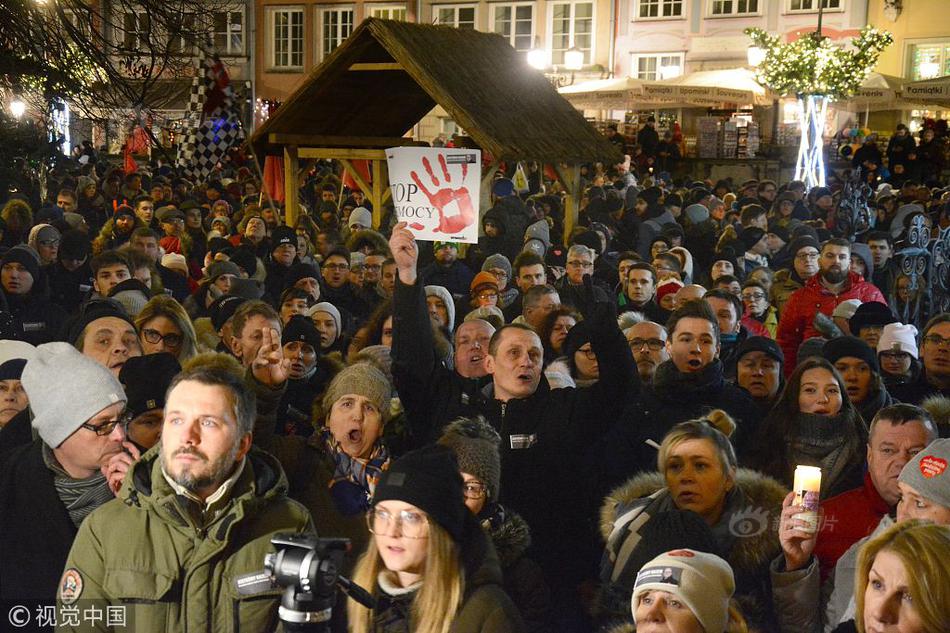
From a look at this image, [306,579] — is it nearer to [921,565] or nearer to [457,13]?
[921,565]

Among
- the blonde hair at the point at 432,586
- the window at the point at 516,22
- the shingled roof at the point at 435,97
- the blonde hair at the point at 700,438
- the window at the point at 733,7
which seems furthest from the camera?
the window at the point at 516,22

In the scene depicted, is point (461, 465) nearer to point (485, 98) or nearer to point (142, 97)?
point (142, 97)

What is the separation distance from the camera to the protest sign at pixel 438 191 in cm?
792

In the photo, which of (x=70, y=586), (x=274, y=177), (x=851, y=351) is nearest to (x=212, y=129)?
(x=274, y=177)

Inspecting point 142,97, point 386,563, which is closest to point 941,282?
point 142,97

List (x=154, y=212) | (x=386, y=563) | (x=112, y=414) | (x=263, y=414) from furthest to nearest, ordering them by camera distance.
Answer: (x=154, y=212) < (x=263, y=414) < (x=112, y=414) < (x=386, y=563)

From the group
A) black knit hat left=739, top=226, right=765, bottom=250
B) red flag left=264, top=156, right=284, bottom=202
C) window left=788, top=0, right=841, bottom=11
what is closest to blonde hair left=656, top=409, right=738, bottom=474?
red flag left=264, top=156, right=284, bottom=202

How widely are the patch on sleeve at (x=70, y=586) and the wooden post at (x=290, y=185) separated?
26.5ft

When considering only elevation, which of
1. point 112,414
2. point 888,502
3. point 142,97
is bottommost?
point 888,502

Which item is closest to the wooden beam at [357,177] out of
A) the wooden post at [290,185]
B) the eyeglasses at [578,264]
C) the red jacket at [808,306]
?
the wooden post at [290,185]

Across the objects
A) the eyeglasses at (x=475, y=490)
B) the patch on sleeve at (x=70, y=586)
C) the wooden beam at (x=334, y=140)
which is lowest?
the patch on sleeve at (x=70, y=586)

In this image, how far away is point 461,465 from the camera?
4.26 m

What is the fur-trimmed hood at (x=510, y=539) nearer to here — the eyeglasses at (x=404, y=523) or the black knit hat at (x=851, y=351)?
the eyeglasses at (x=404, y=523)

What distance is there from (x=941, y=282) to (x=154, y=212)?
8.40 m
